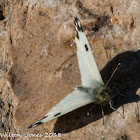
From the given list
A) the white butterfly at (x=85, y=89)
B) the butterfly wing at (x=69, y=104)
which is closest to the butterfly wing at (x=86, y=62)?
the white butterfly at (x=85, y=89)

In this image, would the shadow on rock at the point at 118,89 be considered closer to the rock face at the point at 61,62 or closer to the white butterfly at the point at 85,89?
the rock face at the point at 61,62

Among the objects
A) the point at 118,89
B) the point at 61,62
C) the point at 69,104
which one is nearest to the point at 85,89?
the point at 69,104

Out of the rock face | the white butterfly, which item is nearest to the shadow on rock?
the rock face

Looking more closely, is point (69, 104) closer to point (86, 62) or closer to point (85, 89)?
point (85, 89)

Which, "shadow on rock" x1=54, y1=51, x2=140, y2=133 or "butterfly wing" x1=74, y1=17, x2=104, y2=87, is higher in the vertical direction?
"butterfly wing" x1=74, y1=17, x2=104, y2=87

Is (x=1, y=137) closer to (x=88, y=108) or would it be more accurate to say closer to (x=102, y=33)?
(x=88, y=108)

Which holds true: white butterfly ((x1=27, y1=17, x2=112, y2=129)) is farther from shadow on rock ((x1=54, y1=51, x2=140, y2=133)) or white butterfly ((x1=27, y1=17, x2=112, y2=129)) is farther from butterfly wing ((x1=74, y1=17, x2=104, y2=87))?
shadow on rock ((x1=54, y1=51, x2=140, y2=133))

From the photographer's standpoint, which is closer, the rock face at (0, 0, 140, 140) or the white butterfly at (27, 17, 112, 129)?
the white butterfly at (27, 17, 112, 129)
